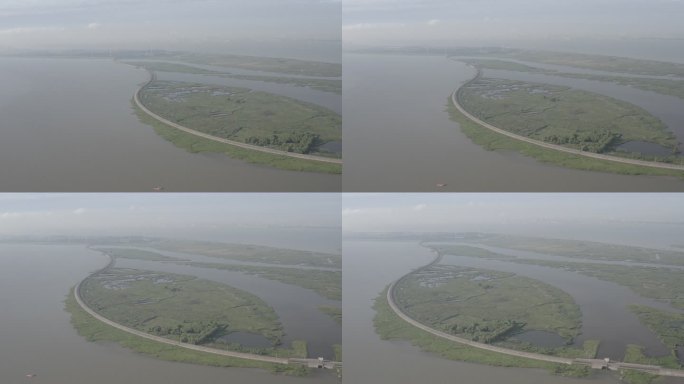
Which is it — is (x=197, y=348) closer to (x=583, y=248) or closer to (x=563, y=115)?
(x=583, y=248)

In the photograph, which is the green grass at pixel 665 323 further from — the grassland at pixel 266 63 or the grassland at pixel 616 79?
the grassland at pixel 266 63

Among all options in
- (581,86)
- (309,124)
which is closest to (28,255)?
(309,124)

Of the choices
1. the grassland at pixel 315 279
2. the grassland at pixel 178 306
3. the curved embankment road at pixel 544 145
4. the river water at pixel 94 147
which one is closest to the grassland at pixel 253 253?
the grassland at pixel 315 279

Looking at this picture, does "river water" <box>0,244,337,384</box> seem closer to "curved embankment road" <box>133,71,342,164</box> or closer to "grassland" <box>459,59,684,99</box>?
"curved embankment road" <box>133,71,342,164</box>

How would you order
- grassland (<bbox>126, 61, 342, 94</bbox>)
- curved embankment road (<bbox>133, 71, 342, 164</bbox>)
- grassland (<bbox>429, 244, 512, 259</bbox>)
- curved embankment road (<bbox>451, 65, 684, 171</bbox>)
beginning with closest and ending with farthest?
1. curved embankment road (<bbox>451, 65, 684, 171</bbox>)
2. curved embankment road (<bbox>133, 71, 342, 164</bbox>)
3. grassland (<bbox>126, 61, 342, 94</bbox>)
4. grassland (<bbox>429, 244, 512, 259</bbox>)

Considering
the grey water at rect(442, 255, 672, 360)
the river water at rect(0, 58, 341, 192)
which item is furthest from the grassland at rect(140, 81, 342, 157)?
the grey water at rect(442, 255, 672, 360)

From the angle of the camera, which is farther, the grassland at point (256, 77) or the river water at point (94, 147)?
the grassland at point (256, 77)

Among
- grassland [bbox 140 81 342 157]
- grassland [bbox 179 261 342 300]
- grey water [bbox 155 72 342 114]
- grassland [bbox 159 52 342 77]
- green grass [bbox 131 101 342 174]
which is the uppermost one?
grassland [bbox 159 52 342 77]
